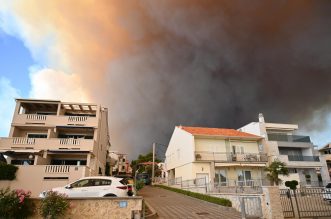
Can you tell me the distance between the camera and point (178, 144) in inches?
1449

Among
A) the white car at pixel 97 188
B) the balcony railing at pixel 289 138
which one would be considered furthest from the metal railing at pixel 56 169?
the balcony railing at pixel 289 138

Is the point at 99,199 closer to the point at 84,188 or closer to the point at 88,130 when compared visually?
the point at 84,188

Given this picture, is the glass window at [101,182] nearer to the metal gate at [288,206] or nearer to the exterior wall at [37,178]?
the exterior wall at [37,178]

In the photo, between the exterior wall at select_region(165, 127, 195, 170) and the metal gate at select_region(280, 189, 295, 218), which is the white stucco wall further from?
the metal gate at select_region(280, 189, 295, 218)

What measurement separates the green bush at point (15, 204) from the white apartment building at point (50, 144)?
41.5 ft

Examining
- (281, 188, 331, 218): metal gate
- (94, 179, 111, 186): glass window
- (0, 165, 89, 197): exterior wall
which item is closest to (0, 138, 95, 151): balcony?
(0, 165, 89, 197): exterior wall

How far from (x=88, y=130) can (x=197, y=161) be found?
48.4 ft

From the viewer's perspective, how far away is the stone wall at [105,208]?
968 cm

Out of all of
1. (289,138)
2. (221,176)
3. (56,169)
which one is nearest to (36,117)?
(56,169)

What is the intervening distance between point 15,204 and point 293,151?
1574 inches

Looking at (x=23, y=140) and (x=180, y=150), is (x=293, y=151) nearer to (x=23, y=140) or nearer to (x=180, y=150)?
(x=180, y=150)

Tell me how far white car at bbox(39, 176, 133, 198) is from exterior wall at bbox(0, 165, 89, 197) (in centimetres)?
922

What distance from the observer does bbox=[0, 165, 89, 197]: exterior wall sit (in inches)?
807

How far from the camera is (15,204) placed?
8.86 meters
